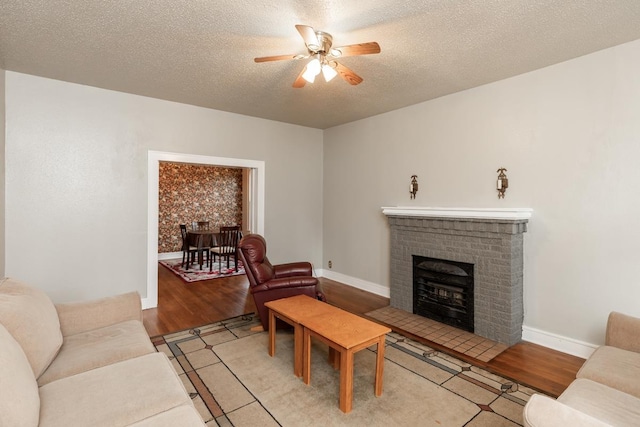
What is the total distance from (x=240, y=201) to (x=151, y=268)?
194 inches

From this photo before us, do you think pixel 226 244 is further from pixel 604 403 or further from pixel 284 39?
pixel 604 403

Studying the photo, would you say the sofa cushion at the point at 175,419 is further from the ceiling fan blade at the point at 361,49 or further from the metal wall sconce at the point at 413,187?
the metal wall sconce at the point at 413,187

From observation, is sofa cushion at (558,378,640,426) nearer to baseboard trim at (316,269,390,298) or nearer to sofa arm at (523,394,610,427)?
sofa arm at (523,394,610,427)

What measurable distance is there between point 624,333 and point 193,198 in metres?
8.30

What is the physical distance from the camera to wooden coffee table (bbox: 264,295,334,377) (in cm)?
257

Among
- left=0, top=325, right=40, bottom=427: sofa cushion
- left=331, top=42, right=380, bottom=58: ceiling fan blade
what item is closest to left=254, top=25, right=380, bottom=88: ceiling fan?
left=331, top=42, right=380, bottom=58: ceiling fan blade

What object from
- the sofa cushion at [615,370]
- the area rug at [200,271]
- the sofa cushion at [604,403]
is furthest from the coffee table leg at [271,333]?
the area rug at [200,271]

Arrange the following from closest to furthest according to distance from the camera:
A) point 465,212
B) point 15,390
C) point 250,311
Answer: point 15,390 → point 465,212 → point 250,311

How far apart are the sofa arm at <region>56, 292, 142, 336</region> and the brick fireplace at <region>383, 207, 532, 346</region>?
312cm

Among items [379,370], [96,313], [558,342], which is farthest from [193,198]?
[558,342]

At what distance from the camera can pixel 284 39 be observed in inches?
105

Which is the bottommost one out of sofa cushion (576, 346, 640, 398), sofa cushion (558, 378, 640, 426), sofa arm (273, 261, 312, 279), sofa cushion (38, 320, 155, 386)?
sofa cushion (558, 378, 640, 426)

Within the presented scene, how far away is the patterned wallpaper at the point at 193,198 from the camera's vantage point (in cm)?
803

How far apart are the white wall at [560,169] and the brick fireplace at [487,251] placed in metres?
0.20
